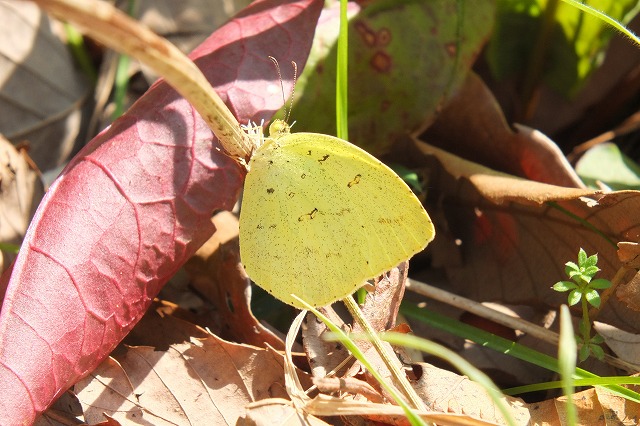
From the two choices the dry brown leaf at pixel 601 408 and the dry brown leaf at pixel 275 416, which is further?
the dry brown leaf at pixel 601 408

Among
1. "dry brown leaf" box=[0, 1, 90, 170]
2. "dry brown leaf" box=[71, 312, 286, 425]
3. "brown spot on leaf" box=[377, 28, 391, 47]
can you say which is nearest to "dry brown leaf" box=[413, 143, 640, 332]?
"brown spot on leaf" box=[377, 28, 391, 47]

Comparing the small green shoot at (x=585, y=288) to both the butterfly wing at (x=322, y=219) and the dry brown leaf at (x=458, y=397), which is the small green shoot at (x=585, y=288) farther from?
the butterfly wing at (x=322, y=219)

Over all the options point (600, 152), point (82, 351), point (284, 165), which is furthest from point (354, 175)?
point (600, 152)

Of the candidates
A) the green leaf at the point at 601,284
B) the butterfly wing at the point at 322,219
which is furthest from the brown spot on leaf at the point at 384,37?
the green leaf at the point at 601,284

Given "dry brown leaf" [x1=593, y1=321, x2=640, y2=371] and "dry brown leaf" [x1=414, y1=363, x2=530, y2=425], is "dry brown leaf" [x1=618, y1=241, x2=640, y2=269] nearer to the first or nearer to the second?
"dry brown leaf" [x1=593, y1=321, x2=640, y2=371]

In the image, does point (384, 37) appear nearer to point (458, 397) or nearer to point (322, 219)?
point (322, 219)

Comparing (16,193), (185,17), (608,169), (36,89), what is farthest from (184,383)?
(185,17)
